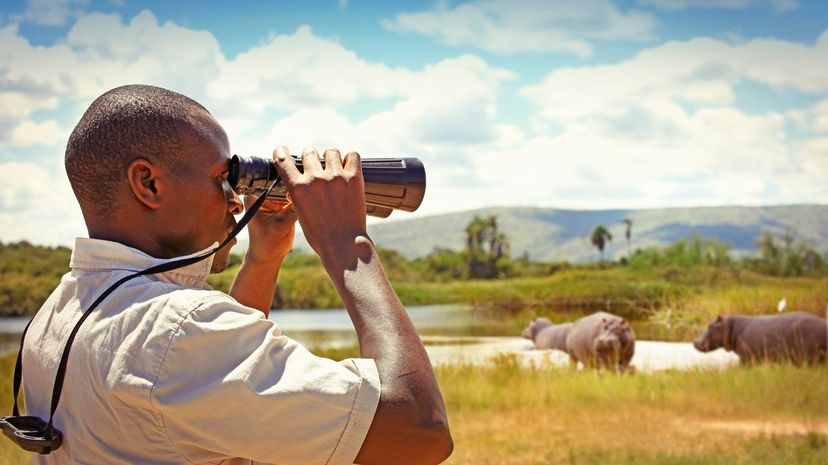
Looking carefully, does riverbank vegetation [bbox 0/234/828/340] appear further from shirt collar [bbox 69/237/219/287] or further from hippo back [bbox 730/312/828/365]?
shirt collar [bbox 69/237/219/287]

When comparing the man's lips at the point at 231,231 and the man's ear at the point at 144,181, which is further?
the man's lips at the point at 231,231

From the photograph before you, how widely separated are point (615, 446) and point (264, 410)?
4.60 metres

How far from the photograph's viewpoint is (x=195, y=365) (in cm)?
96

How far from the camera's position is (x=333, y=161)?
1.12m

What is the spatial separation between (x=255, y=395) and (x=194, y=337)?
94 millimetres

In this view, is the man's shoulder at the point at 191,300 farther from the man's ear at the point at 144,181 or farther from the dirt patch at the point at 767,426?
the dirt patch at the point at 767,426

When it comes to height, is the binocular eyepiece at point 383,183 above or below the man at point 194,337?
above

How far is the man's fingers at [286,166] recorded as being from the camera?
111cm

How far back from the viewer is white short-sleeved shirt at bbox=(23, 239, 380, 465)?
3.12ft

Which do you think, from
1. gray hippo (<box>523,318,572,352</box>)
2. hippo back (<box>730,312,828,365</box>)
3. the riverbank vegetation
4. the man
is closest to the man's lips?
the man

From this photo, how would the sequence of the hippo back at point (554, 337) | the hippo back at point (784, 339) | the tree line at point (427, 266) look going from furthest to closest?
the tree line at point (427, 266), the hippo back at point (554, 337), the hippo back at point (784, 339)

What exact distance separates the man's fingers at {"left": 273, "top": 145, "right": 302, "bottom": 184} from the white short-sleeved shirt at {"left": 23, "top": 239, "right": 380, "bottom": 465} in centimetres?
19

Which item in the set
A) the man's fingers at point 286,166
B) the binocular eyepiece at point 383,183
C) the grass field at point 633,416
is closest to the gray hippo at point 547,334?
the grass field at point 633,416

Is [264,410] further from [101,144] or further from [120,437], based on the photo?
[101,144]
